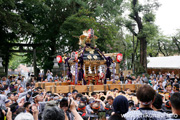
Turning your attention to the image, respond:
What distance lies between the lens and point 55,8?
75.9ft

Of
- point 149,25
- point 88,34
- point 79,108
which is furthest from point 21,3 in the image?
point 79,108

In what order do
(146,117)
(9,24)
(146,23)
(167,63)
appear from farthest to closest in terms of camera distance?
(167,63)
(146,23)
(9,24)
(146,117)

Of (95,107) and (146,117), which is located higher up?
(146,117)

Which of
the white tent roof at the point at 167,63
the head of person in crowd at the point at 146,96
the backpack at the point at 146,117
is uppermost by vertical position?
the white tent roof at the point at 167,63

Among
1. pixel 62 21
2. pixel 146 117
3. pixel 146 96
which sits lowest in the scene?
pixel 146 117

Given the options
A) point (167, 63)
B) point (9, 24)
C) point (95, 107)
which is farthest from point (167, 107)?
point (167, 63)

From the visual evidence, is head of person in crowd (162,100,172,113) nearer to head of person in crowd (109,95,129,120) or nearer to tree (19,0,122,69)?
head of person in crowd (109,95,129,120)

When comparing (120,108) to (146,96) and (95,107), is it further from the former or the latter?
(95,107)

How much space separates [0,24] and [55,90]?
13.1 metres

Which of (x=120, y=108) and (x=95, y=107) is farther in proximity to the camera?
(x=95, y=107)

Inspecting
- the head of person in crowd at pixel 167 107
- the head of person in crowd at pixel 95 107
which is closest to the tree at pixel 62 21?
the head of person in crowd at pixel 95 107

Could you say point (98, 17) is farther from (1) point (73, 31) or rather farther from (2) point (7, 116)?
(2) point (7, 116)

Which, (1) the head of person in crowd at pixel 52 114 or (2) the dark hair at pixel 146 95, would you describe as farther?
(2) the dark hair at pixel 146 95

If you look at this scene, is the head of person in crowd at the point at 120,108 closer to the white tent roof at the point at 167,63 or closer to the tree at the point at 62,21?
the tree at the point at 62,21
